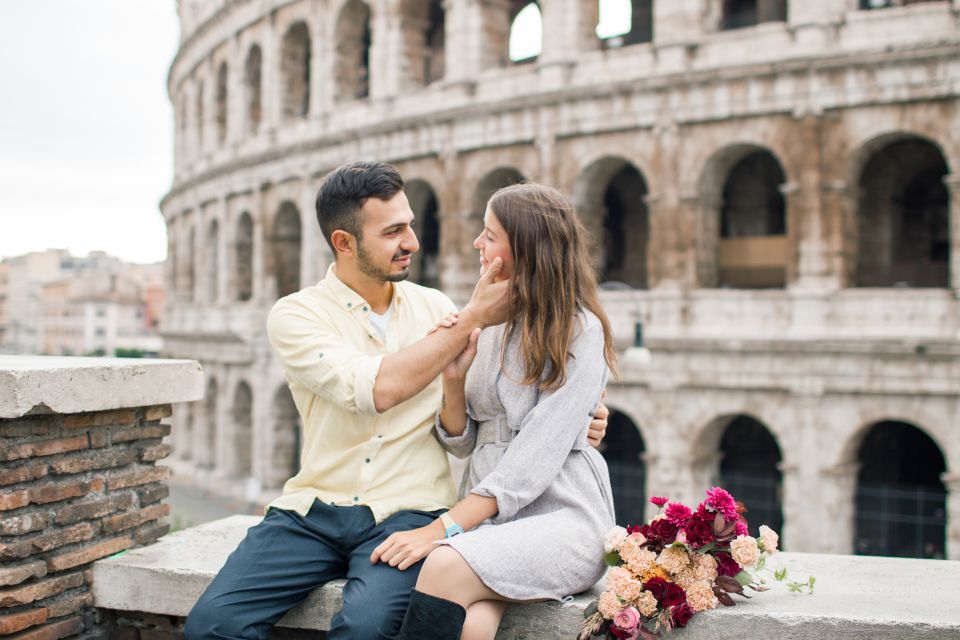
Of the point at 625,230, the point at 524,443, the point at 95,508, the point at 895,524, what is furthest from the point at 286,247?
the point at 524,443

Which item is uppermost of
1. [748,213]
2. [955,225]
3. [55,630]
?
[748,213]

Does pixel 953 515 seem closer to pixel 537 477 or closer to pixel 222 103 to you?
pixel 537 477

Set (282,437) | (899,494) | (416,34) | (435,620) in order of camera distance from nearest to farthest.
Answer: (435,620) → (899,494) → (416,34) → (282,437)

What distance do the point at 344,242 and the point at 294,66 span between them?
2031 centimetres

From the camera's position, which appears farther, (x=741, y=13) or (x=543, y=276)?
(x=741, y=13)

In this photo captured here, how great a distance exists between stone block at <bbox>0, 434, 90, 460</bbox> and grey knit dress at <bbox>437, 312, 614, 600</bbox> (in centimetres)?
166

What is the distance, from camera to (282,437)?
72.6 feet

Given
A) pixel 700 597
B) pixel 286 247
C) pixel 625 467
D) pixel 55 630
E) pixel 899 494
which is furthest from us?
pixel 286 247

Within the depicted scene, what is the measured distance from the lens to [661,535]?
138 inches

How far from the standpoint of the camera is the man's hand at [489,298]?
3523 millimetres

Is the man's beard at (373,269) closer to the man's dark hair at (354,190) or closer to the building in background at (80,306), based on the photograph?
the man's dark hair at (354,190)

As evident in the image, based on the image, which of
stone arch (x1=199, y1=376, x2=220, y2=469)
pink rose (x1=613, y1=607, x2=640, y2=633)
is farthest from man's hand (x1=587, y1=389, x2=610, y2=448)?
stone arch (x1=199, y1=376, x2=220, y2=469)

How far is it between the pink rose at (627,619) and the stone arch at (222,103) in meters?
25.2

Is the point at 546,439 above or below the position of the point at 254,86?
below
